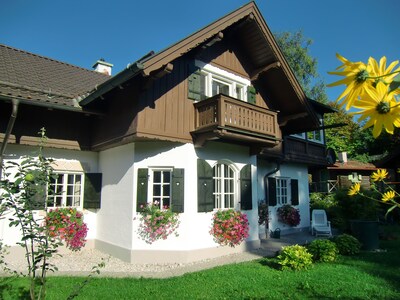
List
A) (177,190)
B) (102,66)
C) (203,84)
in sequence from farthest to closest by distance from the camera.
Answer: (102,66) → (203,84) → (177,190)

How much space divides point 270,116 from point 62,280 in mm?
7070

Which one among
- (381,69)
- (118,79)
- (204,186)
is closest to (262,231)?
(204,186)

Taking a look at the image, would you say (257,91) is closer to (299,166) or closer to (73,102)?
(299,166)

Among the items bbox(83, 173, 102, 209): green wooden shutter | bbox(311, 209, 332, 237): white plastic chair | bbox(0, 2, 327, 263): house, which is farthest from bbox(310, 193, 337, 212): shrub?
bbox(83, 173, 102, 209): green wooden shutter

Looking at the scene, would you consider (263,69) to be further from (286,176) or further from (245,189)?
(286,176)

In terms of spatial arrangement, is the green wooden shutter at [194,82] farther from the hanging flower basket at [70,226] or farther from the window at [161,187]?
the hanging flower basket at [70,226]

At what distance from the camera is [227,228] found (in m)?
8.81

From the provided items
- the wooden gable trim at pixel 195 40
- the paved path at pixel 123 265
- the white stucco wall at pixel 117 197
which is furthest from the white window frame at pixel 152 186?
the wooden gable trim at pixel 195 40

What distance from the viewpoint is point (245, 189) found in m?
9.69

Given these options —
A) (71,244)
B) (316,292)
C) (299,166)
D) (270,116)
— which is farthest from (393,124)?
(299,166)

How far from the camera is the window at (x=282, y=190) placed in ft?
43.1

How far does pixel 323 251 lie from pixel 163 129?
5.07 metres

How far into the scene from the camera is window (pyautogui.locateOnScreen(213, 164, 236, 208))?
9.27m

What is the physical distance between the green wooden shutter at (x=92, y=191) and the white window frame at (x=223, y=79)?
4477 millimetres
